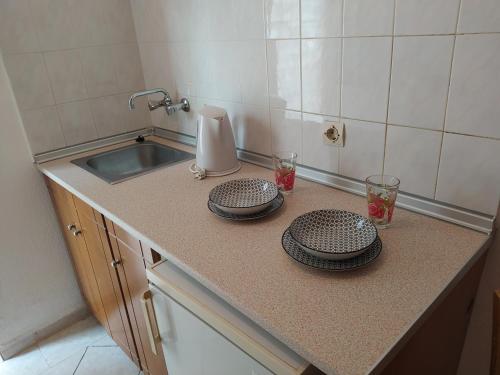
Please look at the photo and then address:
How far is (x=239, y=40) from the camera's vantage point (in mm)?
1423

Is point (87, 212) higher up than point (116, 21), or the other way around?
point (116, 21)

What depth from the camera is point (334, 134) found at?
124cm

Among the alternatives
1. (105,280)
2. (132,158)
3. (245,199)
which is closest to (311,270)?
(245,199)

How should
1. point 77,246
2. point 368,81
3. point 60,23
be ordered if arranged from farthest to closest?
point 77,246 → point 60,23 → point 368,81

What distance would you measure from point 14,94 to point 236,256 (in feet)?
4.14

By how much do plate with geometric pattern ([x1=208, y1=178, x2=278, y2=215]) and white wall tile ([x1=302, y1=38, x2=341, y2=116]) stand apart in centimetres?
30

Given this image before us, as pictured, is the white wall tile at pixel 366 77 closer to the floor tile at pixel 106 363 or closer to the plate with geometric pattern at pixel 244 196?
the plate with geometric pattern at pixel 244 196

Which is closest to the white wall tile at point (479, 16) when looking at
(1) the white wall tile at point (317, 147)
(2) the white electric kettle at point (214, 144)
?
(1) the white wall tile at point (317, 147)

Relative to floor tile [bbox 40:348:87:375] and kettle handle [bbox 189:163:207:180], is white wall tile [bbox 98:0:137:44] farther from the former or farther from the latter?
floor tile [bbox 40:348:87:375]

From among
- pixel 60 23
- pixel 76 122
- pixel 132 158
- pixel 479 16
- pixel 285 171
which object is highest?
pixel 60 23

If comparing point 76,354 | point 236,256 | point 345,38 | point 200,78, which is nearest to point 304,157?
point 345,38

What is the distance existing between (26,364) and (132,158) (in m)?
1.09

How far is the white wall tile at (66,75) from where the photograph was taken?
5.51 feet

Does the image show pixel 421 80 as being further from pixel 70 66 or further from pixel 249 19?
pixel 70 66
